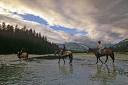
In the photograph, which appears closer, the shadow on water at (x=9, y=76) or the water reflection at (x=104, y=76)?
the shadow on water at (x=9, y=76)

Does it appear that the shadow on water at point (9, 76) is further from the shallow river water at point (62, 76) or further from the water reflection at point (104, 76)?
the water reflection at point (104, 76)

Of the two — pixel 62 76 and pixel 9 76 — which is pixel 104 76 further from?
pixel 9 76

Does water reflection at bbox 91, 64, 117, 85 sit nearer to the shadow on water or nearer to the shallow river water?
the shallow river water

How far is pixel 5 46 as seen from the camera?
12156 centimetres

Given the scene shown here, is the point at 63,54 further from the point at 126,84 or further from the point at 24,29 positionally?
the point at 24,29

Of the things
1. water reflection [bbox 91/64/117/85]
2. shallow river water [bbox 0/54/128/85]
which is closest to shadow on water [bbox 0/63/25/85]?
shallow river water [bbox 0/54/128/85]

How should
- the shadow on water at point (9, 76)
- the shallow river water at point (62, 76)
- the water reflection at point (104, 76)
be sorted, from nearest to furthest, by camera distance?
the shallow river water at point (62, 76)
the shadow on water at point (9, 76)
the water reflection at point (104, 76)

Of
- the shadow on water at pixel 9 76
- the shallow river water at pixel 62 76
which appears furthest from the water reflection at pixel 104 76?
the shadow on water at pixel 9 76

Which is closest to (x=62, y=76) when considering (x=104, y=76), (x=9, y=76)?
(x=104, y=76)

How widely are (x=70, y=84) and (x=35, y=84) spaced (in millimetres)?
2328

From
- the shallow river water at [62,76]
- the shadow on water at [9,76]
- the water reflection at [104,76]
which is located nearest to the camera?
the shallow river water at [62,76]

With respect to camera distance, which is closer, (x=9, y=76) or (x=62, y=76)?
(x=9, y=76)

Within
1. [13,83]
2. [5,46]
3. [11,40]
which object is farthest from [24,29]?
[13,83]

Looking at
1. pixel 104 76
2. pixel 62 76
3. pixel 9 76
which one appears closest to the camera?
pixel 9 76
